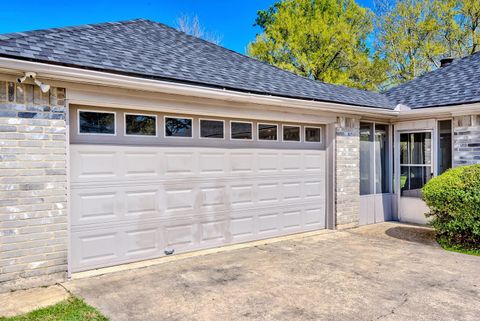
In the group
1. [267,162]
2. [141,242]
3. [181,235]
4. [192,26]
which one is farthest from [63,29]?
[192,26]

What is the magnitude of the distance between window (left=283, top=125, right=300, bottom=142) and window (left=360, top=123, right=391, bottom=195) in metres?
2.06

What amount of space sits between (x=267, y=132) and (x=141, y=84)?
9.47ft

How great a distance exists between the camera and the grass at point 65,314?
369 centimetres

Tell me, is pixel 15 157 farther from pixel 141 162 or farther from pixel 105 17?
pixel 105 17

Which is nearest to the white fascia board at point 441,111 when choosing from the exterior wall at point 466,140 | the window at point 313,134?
the exterior wall at point 466,140

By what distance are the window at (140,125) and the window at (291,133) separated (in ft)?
9.22

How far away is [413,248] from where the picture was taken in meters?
6.63

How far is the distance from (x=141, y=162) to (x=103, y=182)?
65 cm

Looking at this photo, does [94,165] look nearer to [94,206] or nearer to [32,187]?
[94,206]

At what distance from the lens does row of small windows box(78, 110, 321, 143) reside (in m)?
5.30

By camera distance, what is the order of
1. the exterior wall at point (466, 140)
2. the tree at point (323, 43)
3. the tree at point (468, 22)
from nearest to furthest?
the exterior wall at point (466, 140) → the tree at point (468, 22) → the tree at point (323, 43)

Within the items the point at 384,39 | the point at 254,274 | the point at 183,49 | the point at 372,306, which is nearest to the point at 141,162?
the point at 254,274

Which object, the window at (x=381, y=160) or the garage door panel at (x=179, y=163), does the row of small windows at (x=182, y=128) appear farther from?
the window at (x=381, y=160)

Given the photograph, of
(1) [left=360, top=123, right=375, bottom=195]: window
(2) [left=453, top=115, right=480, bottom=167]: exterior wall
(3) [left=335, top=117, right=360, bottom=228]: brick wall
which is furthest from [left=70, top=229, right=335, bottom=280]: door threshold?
(2) [left=453, top=115, right=480, bottom=167]: exterior wall
